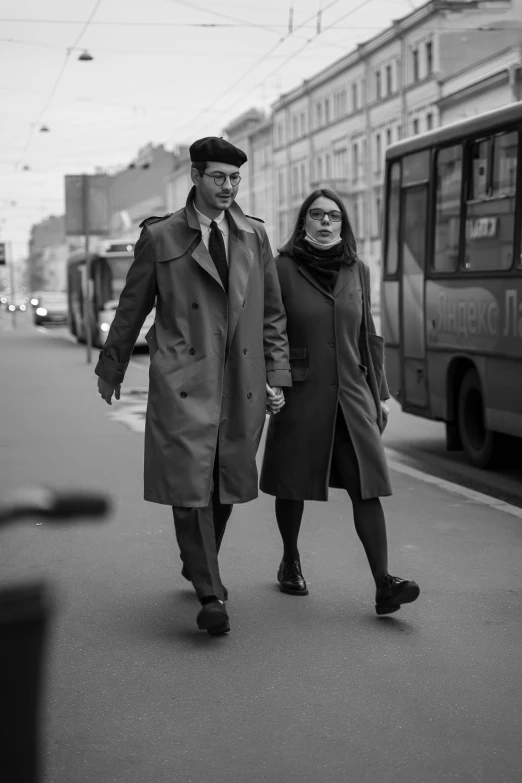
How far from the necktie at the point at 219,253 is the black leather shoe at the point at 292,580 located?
4.50 ft

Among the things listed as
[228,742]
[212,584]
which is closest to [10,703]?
[228,742]

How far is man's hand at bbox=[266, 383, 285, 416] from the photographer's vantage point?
18.0 feet

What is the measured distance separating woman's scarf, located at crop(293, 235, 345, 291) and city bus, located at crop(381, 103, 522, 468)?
13.7 feet

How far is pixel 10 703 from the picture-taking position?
2145 mm

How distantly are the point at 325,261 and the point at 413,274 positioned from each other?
6.23 meters

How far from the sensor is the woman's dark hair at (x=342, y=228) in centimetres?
554

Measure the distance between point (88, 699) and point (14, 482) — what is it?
17.7 feet

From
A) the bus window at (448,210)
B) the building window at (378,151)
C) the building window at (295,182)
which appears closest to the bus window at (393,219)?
the bus window at (448,210)

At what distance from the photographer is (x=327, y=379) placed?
558 centimetres

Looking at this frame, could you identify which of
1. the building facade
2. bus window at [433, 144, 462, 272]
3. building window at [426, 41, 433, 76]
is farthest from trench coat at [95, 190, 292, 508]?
building window at [426, 41, 433, 76]

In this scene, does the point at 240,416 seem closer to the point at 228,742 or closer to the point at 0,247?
the point at 228,742

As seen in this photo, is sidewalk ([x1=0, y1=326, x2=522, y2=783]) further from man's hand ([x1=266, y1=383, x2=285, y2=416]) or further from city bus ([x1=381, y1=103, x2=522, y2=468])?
city bus ([x1=381, y1=103, x2=522, y2=468])

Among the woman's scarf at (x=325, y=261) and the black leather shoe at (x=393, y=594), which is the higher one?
the woman's scarf at (x=325, y=261)

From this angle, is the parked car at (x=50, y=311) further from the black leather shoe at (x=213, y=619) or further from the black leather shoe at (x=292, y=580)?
the black leather shoe at (x=213, y=619)
